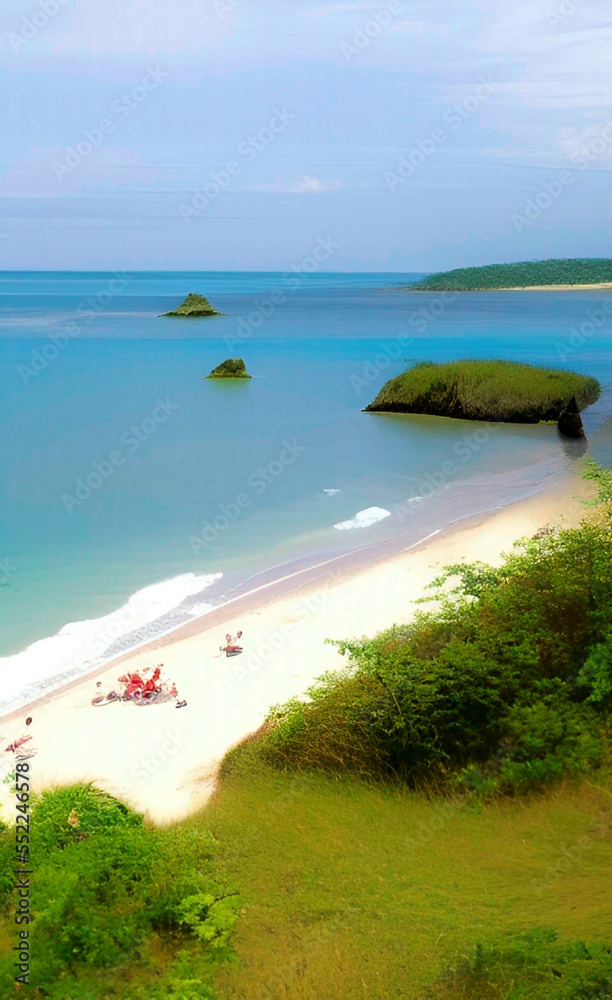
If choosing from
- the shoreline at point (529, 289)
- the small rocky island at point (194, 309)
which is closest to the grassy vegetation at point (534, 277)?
the shoreline at point (529, 289)

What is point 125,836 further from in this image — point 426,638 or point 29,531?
point 29,531

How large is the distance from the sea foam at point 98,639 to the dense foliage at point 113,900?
5341 millimetres

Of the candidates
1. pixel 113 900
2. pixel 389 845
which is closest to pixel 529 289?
pixel 389 845

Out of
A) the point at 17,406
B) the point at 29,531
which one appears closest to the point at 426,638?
the point at 29,531

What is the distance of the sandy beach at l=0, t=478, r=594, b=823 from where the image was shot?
1091 cm

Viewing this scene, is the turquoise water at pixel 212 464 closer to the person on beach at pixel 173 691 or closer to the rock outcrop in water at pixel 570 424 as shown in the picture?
the rock outcrop in water at pixel 570 424

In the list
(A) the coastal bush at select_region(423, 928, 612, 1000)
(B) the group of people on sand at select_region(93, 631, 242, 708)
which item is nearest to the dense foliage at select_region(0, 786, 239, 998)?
(A) the coastal bush at select_region(423, 928, 612, 1000)

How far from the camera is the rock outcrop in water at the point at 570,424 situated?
32.2m

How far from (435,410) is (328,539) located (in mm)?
17576

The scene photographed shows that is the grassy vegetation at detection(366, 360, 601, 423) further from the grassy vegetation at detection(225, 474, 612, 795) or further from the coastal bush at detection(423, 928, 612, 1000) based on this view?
the coastal bush at detection(423, 928, 612, 1000)

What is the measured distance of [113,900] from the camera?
24.9 feet

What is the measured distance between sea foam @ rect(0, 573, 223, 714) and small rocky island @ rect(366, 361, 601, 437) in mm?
20342

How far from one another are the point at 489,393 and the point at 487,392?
0.34 ft

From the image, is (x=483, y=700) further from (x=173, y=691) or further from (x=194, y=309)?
(x=194, y=309)
